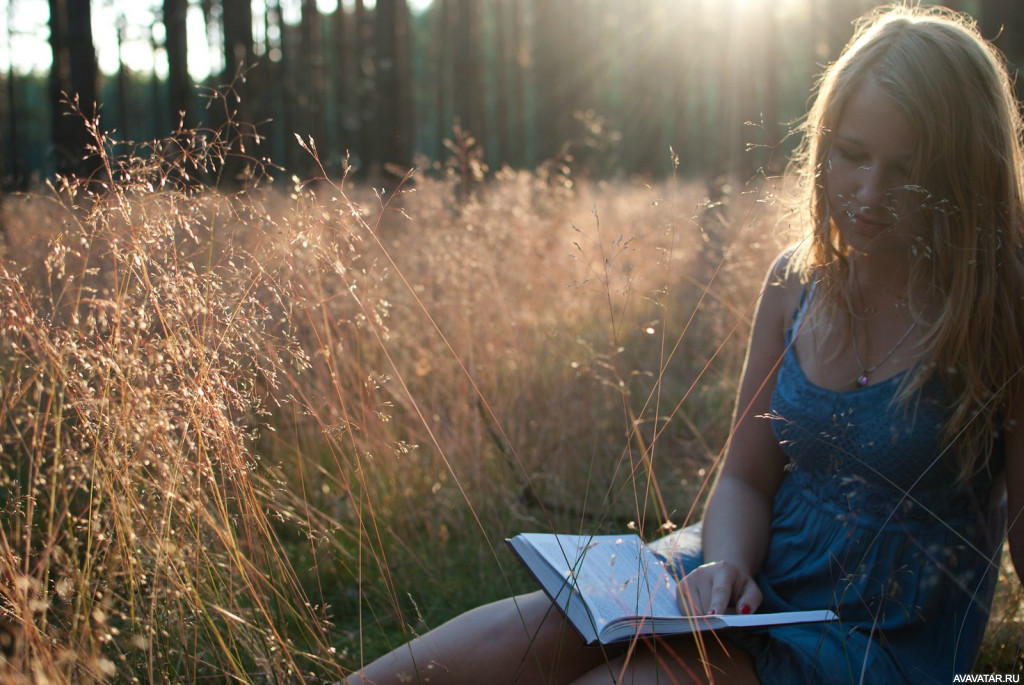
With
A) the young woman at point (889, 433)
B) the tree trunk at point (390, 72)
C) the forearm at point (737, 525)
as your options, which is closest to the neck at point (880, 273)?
the young woman at point (889, 433)

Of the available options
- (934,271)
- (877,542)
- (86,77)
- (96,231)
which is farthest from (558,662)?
(86,77)

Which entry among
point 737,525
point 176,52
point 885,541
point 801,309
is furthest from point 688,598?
point 176,52

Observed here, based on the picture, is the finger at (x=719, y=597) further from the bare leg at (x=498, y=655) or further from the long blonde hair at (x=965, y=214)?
the long blonde hair at (x=965, y=214)

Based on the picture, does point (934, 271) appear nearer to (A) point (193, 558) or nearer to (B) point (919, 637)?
(B) point (919, 637)

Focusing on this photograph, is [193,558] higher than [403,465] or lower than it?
higher

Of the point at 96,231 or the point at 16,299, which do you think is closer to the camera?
the point at 16,299

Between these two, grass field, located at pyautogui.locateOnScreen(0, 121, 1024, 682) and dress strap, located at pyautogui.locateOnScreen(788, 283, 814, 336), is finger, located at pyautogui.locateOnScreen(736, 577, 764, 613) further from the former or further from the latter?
dress strap, located at pyautogui.locateOnScreen(788, 283, 814, 336)

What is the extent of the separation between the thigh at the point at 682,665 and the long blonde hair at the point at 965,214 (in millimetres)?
506

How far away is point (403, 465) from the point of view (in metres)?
2.44

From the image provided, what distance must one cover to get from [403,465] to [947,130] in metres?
1.75

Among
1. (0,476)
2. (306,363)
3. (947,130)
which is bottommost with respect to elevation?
(0,476)

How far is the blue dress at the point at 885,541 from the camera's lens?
48.7 inches

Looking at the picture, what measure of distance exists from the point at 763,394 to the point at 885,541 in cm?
40

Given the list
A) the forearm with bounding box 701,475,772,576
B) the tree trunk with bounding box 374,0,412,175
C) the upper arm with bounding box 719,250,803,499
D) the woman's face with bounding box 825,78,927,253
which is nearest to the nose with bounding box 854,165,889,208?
the woman's face with bounding box 825,78,927,253
